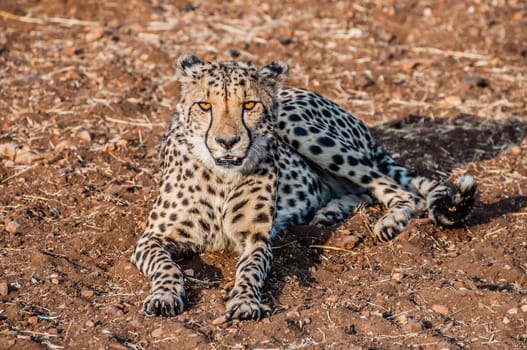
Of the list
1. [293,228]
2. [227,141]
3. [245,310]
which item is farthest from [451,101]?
[245,310]

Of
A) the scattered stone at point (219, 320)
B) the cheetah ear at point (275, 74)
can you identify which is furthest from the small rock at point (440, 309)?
the cheetah ear at point (275, 74)

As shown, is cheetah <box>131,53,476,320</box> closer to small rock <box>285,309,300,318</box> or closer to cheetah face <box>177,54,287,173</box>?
cheetah face <box>177,54,287,173</box>

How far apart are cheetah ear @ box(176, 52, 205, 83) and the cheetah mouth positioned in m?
0.55

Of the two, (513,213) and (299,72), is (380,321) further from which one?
(299,72)

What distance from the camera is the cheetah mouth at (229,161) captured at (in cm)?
517

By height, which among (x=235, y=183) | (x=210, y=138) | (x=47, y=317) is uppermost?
(x=210, y=138)

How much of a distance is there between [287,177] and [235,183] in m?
0.79

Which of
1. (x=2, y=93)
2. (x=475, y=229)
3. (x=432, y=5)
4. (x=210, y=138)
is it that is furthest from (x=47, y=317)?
(x=432, y=5)

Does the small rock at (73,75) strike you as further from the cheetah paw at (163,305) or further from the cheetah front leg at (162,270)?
the cheetah paw at (163,305)

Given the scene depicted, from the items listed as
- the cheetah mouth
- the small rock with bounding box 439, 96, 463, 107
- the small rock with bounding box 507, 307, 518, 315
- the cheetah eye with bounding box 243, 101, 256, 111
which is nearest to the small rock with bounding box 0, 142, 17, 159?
the cheetah mouth

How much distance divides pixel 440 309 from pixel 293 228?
142 centimetres

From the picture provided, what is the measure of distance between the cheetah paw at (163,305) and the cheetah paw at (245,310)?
251 mm

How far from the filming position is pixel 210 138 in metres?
5.13

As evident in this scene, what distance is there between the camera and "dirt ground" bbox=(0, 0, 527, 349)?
15.3 feet
